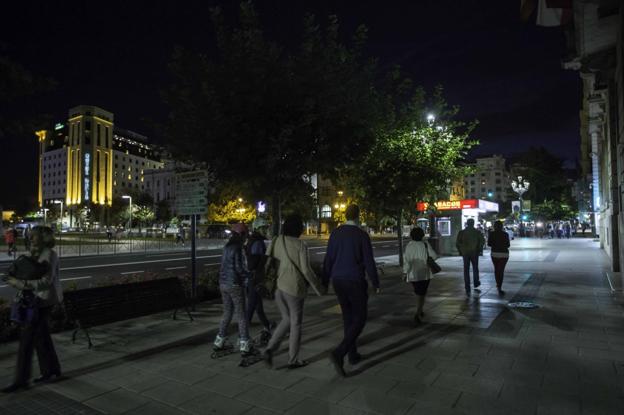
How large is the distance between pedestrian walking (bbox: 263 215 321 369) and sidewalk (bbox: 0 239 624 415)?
0.95 feet

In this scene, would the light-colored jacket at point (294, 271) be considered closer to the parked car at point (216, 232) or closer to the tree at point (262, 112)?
the tree at point (262, 112)

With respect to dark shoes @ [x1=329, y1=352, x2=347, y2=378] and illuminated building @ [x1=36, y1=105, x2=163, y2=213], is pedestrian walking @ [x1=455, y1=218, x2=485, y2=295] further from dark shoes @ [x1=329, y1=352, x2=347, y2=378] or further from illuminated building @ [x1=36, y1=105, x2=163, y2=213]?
illuminated building @ [x1=36, y1=105, x2=163, y2=213]

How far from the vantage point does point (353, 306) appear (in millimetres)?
4973


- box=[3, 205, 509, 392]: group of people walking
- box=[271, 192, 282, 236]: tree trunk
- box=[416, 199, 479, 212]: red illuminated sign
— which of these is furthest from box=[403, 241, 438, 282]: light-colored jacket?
box=[416, 199, 479, 212]: red illuminated sign

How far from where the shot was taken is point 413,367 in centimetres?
509

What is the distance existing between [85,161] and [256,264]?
157m

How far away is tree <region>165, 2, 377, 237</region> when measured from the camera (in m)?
9.22

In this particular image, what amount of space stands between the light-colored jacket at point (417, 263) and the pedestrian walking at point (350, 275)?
2.46m

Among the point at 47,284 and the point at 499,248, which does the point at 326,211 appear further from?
the point at 47,284

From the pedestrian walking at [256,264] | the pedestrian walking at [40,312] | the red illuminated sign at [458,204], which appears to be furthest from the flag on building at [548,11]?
the red illuminated sign at [458,204]

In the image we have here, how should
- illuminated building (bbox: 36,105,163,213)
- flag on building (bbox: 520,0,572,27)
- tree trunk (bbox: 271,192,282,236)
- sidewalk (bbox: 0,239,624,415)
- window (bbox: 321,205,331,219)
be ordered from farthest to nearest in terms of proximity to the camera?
illuminated building (bbox: 36,105,163,213), window (bbox: 321,205,331,219), tree trunk (bbox: 271,192,282,236), flag on building (bbox: 520,0,572,27), sidewalk (bbox: 0,239,624,415)

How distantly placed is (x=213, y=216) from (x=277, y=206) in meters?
48.0

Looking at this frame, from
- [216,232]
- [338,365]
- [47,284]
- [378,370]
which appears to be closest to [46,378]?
[47,284]

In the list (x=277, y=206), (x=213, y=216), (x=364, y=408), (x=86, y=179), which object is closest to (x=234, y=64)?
(x=277, y=206)
